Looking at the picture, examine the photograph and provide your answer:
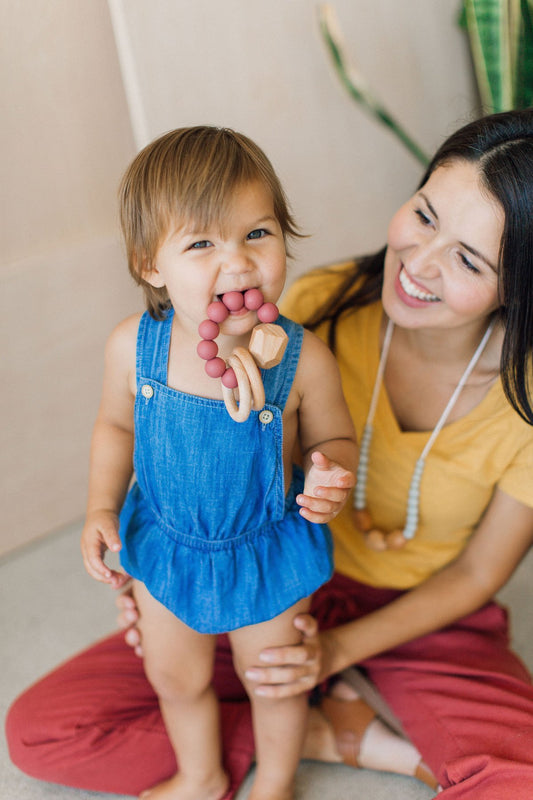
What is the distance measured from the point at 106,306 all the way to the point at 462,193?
101 centimetres

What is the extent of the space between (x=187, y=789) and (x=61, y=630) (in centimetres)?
56

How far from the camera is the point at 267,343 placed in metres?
0.79

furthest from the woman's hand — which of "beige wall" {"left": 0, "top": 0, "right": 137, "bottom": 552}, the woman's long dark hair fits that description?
"beige wall" {"left": 0, "top": 0, "right": 137, "bottom": 552}

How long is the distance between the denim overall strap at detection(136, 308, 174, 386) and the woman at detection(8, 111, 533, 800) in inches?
12.7

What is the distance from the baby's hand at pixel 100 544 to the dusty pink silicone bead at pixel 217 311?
0.33m

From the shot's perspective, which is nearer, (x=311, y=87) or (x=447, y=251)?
(x=447, y=251)

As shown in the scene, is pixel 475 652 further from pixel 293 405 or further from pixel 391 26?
pixel 391 26

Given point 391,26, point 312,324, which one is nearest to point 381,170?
point 391,26

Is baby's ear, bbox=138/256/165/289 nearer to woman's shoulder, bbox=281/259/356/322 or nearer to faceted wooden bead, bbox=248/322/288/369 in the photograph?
faceted wooden bead, bbox=248/322/288/369

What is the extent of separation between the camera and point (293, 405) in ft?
3.05

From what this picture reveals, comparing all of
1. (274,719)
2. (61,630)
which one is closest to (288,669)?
(274,719)

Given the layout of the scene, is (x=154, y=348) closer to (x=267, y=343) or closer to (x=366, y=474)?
(x=267, y=343)

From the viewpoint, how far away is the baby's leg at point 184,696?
1037 mm

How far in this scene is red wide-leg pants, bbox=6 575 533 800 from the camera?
1.12 meters
